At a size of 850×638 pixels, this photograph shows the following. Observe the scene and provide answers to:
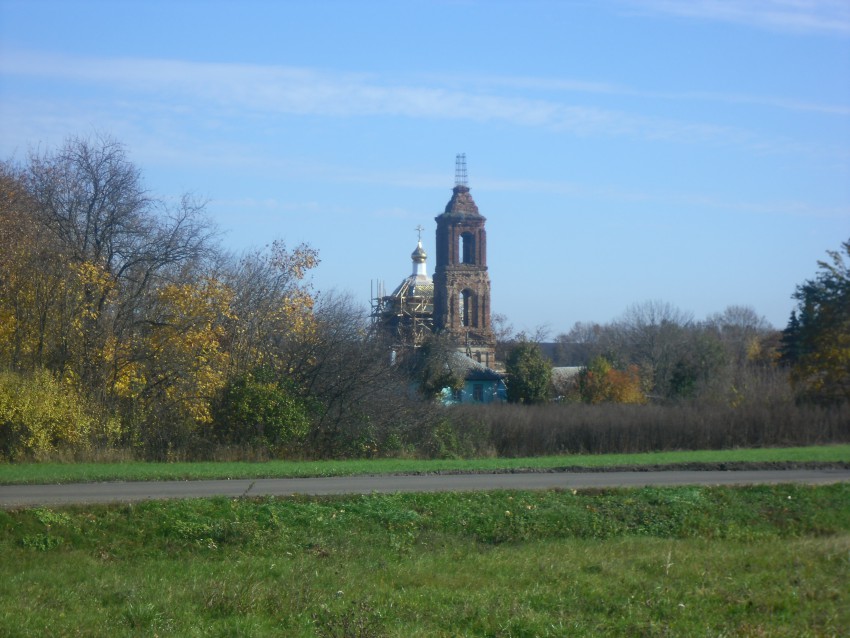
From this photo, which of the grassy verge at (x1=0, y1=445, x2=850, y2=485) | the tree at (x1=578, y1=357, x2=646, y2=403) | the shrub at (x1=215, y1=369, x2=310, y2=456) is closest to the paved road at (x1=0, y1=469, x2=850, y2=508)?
the grassy verge at (x1=0, y1=445, x2=850, y2=485)

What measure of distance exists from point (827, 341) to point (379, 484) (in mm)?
33609

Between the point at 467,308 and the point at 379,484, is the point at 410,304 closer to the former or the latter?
the point at 467,308

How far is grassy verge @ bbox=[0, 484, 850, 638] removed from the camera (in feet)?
32.3

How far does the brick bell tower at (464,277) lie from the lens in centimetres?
8025

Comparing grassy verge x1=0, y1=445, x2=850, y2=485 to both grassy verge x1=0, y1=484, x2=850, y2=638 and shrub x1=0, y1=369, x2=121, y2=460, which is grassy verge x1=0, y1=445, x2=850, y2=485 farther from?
grassy verge x1=0, y1=484, x2=850, y2=638

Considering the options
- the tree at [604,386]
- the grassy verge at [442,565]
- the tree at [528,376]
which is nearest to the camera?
the grassy verge at [442,565]

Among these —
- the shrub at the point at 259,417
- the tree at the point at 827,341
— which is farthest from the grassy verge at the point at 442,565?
the tree at the point at 827,341

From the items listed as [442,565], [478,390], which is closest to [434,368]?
[478,390]

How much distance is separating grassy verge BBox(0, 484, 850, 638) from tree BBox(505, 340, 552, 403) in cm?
3765

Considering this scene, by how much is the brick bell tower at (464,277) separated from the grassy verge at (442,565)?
6255cm

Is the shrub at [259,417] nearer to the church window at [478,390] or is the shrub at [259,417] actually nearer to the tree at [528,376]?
the tree at [528,376]

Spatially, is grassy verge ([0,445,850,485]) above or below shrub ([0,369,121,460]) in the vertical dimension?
below

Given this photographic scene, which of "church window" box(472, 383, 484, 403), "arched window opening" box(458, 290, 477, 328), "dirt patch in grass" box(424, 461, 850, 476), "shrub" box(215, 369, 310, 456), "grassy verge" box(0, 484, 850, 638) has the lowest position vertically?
"grassy verge" box(0, 484, 850, 638)

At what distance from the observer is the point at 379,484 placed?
61.1 feet
